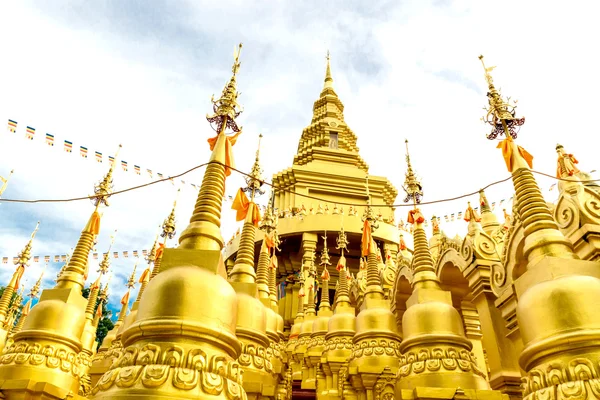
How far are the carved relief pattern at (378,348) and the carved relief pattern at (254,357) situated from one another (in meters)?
3.01

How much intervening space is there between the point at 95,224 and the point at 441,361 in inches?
300

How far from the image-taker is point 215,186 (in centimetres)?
527

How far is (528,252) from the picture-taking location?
4887 mm

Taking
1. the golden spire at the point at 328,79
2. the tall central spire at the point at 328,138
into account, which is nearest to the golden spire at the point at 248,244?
the tall central spire at the point at 328,138

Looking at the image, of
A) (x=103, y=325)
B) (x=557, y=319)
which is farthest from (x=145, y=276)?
(x=103, y=325)

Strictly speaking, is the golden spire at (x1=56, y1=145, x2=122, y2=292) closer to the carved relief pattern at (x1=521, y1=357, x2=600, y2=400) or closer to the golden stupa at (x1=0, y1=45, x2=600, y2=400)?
the golden stupa at (x1=0, y1=45, x2=600, y2=400)

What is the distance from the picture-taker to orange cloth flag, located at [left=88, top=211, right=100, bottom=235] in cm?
884

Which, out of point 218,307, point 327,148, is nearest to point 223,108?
point 218,307

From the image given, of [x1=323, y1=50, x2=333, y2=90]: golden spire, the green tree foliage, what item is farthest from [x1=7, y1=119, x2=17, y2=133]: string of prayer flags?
[x1=323, y1=50, x2=333, y2=90]: golden spire

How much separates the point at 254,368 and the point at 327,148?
118 feet

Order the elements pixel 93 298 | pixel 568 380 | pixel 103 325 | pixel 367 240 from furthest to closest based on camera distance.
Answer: pixel 103 325, pixel 93 298, pixel 367 240, pixel 568 380

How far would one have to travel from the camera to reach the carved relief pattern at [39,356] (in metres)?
6.59

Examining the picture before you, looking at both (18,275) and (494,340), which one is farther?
(18,275)

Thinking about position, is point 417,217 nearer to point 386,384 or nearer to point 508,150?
point 508,150
